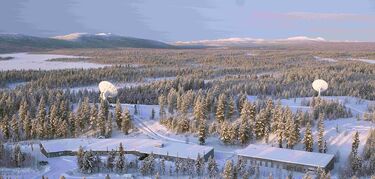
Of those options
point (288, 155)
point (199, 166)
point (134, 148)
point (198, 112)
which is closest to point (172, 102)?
point (198, 112)

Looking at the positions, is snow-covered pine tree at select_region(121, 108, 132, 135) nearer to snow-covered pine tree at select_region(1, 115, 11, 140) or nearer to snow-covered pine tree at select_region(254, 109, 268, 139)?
snow-covered pine tree at select_region(1, 115, 11, 140)

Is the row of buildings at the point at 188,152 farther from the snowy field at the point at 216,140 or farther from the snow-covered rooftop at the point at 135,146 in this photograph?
the snowy field at the point at 216,140

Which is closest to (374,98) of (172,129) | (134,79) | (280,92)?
(280,92)

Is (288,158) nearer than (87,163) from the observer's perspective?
No

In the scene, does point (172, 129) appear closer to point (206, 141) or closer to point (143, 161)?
point (206, 141)

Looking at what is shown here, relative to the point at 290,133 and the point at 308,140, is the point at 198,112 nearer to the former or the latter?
the point at 290,133

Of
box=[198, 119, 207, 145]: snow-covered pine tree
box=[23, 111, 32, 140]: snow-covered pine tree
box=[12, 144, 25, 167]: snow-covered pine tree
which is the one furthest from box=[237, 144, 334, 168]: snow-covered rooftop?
box=[23, 111, 32, 140]: snow-covered pine tree
